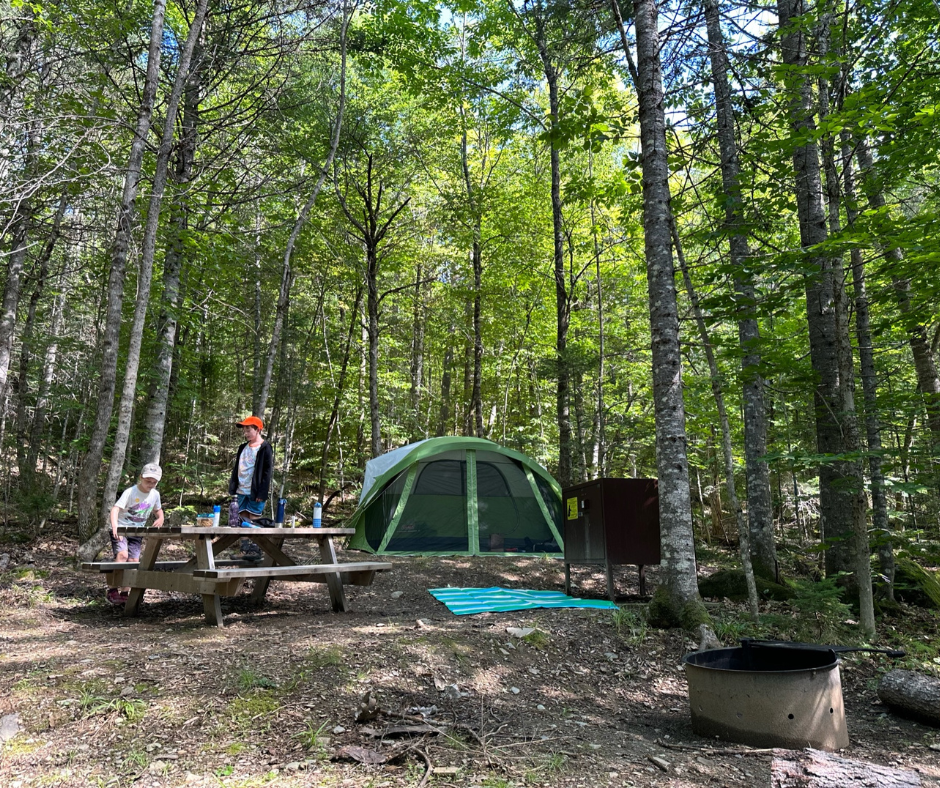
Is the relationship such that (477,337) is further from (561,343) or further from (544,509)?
(544,509)

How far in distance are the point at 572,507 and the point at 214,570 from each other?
3895mm

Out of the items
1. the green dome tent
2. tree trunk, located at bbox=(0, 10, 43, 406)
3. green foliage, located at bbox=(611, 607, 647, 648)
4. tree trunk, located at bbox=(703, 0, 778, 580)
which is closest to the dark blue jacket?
green foliage, located at bbox=(611, 607, 647, 648)

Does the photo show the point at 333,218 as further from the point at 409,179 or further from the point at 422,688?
the point at 422,688

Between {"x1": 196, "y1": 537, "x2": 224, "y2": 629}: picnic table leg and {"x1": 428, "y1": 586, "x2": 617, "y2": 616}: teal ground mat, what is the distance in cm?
207

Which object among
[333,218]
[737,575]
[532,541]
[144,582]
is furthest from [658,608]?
[333,218]

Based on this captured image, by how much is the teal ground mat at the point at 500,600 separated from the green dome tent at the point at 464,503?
9.82ft

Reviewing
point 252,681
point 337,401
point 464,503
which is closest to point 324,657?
point 252,681

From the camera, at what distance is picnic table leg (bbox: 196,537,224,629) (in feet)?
15.7

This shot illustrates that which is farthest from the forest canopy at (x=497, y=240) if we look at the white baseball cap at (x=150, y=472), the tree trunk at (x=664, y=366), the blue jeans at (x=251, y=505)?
the blue jeans at (x=251, y=505)

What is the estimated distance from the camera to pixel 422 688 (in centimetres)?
363

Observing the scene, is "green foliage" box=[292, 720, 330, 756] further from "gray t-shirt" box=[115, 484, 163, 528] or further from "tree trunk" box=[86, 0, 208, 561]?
"tree trunk" box=[86, 0, 208, 561]

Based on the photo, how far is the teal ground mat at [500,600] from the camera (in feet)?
18.7

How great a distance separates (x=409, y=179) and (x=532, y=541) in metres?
8.87

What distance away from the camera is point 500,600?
6152 millimetres
